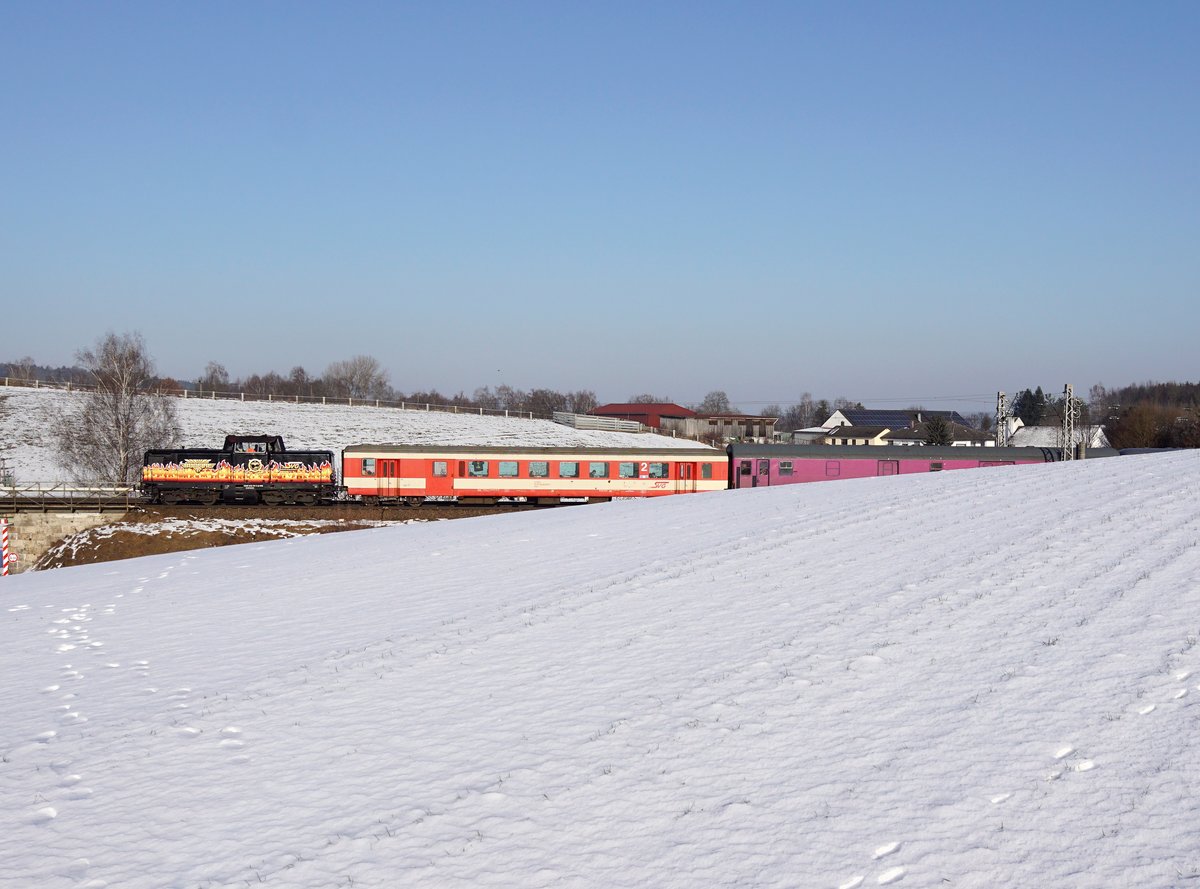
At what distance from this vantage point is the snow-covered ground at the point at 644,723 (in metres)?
7.86

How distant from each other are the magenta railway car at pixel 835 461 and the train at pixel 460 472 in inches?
2.0

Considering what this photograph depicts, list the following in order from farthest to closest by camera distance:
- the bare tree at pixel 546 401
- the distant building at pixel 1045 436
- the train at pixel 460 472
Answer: the bare tree at pixel 546 401 → the distant building at pixel 1045 436 → the train at pixel 460 472

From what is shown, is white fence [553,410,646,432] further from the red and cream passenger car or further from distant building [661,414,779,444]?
the red and cream passenger car

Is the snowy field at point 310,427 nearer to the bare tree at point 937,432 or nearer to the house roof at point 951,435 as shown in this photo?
the bare tree at point 937,432

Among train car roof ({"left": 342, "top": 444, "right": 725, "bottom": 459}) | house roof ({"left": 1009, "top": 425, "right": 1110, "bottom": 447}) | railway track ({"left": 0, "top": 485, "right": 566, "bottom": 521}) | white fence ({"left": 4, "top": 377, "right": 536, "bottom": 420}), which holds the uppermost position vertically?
white fence ({"left": 4, "top": 377, "right": 536, "bottom": 420})

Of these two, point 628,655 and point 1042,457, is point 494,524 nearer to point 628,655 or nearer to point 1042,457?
point 628,655

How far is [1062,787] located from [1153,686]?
2.66m

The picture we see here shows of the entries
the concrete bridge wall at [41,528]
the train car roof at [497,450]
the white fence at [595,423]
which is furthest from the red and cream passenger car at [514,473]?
the white fence at [595,423]

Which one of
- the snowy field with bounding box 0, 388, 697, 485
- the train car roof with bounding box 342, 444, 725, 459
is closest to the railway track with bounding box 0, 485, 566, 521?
the train car roof with bounding box 342, 444, 725, 459

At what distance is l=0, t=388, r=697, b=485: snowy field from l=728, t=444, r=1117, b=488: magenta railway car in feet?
111

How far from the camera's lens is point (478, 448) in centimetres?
4069

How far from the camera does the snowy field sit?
66938mm

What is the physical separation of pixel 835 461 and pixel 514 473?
1426 centimetres

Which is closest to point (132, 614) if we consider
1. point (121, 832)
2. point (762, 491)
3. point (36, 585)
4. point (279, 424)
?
point (36, 585)
